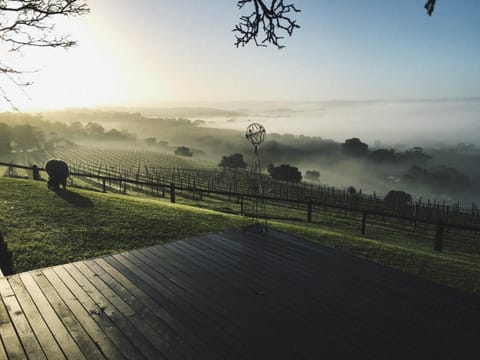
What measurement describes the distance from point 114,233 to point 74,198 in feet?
18.6

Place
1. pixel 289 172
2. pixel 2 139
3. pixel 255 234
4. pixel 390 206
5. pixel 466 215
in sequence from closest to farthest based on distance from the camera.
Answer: pixel 255 234 < pixel 466 215 < pixel 390 206 < pixel 289 172 < pixel 2 139

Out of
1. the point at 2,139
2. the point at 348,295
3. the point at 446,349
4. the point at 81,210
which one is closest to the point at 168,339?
the point at 348,295

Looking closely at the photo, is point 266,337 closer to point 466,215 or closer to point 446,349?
point 446,349

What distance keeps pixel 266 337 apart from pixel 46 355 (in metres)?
2.37

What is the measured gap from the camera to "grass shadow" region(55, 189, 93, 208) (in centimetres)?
1256

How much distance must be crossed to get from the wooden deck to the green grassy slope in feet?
7.80

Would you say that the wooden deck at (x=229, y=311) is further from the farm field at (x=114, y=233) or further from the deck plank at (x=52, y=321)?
the farm field at (x=114, y=233)

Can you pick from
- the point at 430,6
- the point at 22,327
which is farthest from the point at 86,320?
the point at 430,6

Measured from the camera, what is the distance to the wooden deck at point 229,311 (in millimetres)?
3473

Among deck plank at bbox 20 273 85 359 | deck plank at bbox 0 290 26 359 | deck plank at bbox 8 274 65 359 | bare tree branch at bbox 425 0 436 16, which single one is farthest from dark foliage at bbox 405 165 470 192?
deck plank at bbox 0 290 26 359

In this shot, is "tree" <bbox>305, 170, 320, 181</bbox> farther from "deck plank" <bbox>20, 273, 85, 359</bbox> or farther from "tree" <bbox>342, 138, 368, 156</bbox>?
"deck plank" <bbox>20, 273, 85, 359</bbox>

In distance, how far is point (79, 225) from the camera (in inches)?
383

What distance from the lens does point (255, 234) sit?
7691 mm

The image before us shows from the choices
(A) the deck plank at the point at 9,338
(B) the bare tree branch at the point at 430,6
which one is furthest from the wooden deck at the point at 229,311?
(B) the bare tree branch at the point at 430,6
